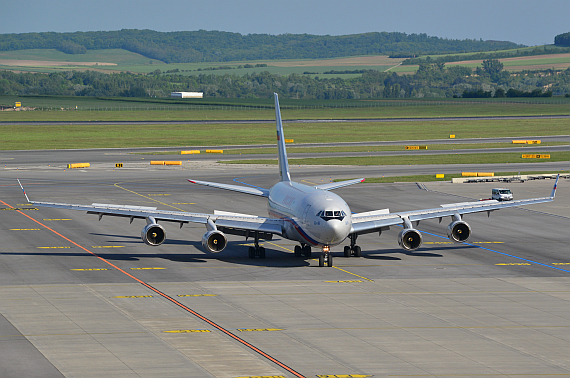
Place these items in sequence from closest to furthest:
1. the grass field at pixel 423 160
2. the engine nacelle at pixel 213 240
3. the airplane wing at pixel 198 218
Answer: the engine nacelle at pixel 213 240, the airplane wing at pixel 198 218, the grass field at pixel 423 160

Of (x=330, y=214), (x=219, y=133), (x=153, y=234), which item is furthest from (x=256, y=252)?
(x=219, y=133)

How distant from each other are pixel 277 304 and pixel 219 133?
13976cm

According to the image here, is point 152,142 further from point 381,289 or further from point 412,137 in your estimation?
point 381,289

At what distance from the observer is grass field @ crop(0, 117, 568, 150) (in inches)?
5994

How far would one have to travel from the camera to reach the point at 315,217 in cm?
4359

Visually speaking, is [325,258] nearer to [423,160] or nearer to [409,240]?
[409,240]

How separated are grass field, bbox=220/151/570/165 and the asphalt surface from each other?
48.1 meters

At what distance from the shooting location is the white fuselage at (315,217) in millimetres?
43281

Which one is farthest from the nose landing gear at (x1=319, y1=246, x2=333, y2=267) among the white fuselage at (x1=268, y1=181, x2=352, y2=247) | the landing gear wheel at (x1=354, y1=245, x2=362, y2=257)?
the landing gear wheel at (x1=354, y1=245, x2=362, y2=257)

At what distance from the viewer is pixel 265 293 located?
3931cm

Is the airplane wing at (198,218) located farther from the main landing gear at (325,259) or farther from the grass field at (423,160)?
the grass field at (423,160)

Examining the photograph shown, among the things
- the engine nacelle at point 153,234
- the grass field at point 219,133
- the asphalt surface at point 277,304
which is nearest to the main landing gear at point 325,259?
the asphalt surface at point 277,304

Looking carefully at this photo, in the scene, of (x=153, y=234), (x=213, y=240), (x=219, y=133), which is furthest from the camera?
(x=219, y=133)

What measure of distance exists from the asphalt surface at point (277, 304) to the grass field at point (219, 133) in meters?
87.0
